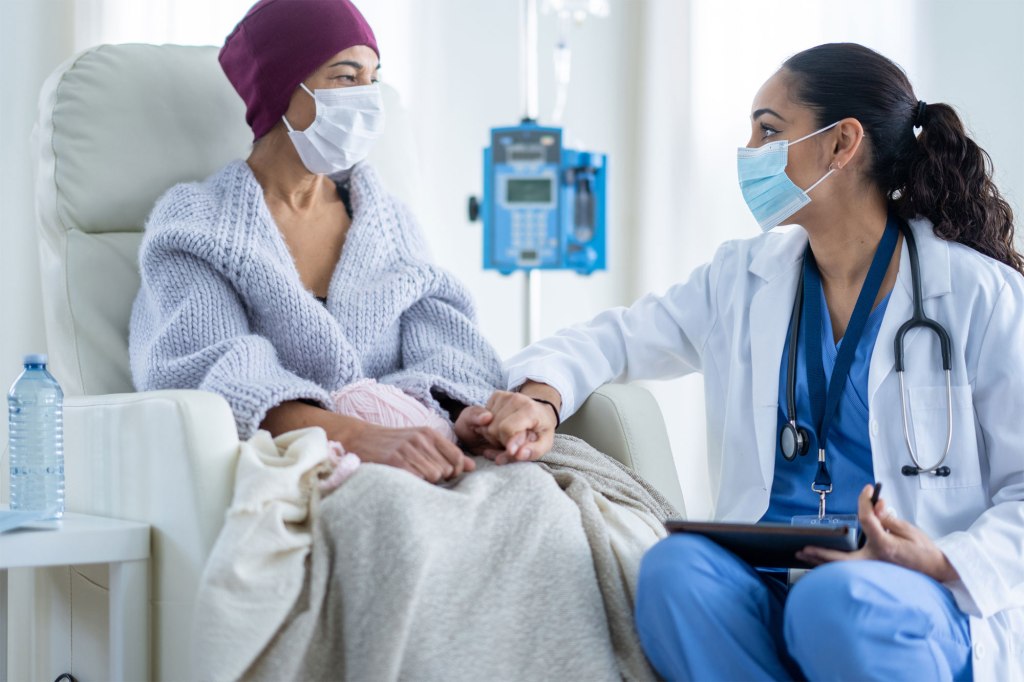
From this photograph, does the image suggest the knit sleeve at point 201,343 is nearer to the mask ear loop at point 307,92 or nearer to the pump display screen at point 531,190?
the mask ear loop at point 307,92

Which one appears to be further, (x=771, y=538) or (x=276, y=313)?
(x=276, y=313)

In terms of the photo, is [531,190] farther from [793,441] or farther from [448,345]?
[793,441]

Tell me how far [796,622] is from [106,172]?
1316mm

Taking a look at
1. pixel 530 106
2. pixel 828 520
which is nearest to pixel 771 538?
pixel 828 520

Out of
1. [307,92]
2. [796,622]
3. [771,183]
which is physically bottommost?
[796,622]

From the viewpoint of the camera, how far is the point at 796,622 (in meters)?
1.17

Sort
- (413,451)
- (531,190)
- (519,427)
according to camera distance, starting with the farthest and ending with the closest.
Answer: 1. (531,190)
2. (519,427)
3. (413,451)

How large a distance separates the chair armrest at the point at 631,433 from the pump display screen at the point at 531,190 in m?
0.92

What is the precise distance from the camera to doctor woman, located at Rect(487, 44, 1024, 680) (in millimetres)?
1201

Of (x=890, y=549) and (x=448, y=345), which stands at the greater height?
(x=448, y=345)

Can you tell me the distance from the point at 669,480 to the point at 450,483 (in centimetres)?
41

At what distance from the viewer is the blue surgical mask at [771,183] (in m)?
1.64

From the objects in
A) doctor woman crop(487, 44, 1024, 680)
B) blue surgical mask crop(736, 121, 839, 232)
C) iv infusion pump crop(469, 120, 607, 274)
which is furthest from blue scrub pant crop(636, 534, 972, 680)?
iv infusion pump crop(469, 120, 607, 274)

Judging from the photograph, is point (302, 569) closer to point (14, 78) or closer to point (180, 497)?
point (180, 497)
